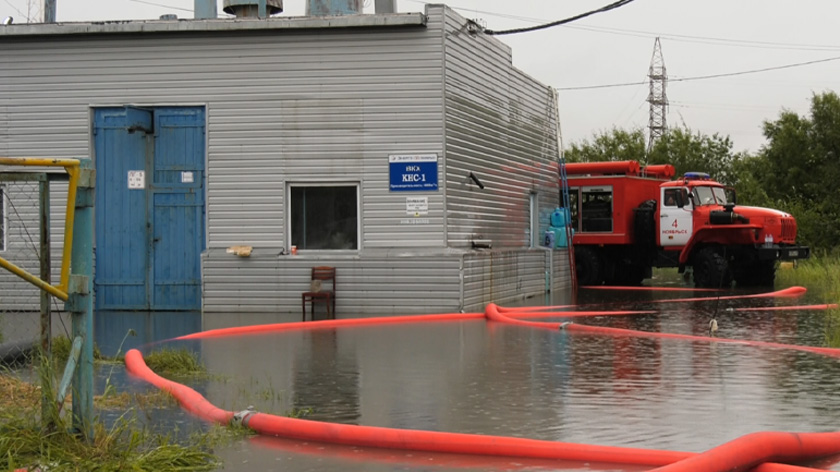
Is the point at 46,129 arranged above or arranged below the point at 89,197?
above

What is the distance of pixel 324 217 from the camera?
790 inches

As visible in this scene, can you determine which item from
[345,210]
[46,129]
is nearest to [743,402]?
[345,210]

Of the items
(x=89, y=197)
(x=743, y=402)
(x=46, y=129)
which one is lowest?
(x=743, y=402)

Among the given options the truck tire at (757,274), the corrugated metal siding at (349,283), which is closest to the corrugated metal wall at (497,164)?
the corrugated metal siding at (349,283)

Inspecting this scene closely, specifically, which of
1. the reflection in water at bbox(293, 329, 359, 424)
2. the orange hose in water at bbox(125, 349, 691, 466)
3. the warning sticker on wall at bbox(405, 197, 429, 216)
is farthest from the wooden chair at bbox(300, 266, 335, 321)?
the orange hose in water at bbox(125, 349, 691, 466)

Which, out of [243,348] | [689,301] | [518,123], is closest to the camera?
[243,348]

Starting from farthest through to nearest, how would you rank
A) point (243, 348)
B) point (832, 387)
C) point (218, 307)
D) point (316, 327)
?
point (218, 307) < point (316, 327) < point (243, 348) < point (832, 387)

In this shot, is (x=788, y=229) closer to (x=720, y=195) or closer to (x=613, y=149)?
(x=720, y=195)

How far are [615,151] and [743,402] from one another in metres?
53.5

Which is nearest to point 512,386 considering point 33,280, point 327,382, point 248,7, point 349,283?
point 327,382

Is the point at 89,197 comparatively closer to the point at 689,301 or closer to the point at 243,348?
the point at 243,348

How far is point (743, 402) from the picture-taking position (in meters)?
9.62

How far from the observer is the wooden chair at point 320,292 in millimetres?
18984

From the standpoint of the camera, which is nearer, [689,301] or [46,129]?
[46,129]
